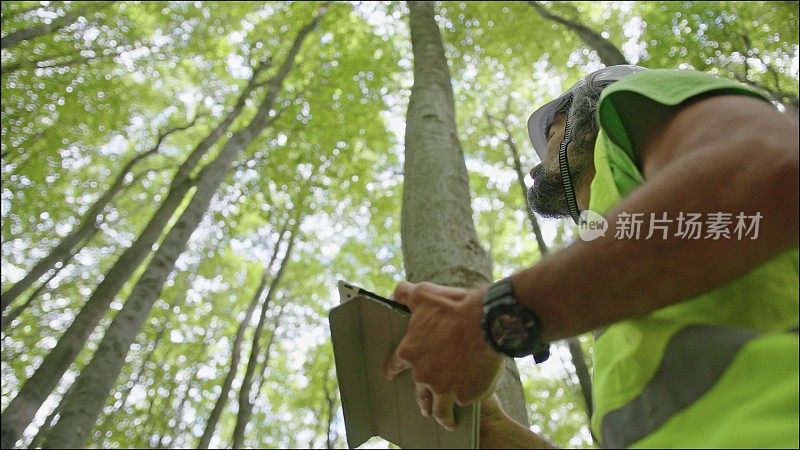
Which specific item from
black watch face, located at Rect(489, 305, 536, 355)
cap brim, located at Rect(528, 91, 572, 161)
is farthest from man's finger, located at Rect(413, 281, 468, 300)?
cap brim, located at Rect(528, 91, 572, 161)

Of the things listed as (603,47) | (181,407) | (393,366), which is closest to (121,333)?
(393,366)

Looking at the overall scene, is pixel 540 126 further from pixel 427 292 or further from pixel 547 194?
pixel 427 292

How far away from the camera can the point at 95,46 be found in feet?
35.1

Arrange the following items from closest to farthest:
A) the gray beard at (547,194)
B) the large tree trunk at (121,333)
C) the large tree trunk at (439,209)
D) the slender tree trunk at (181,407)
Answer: the gray beard at (547,194) < the large tree trunk at (439,209) < the large tree trunk at (121,333) < the slender tree trunk at (181,407)

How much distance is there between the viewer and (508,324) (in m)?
0.78

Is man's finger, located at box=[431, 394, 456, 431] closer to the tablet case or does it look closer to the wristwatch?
the tablet case

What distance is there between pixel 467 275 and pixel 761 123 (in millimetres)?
1246

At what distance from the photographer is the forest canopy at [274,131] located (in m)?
8.62

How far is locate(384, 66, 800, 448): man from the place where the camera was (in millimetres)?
665

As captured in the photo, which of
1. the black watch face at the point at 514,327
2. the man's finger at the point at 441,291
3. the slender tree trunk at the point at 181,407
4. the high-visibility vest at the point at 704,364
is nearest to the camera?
the high-visibility vest at the point at 704,364

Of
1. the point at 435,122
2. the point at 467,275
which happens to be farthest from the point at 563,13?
the point at 467,275

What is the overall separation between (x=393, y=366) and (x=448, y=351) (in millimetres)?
145
